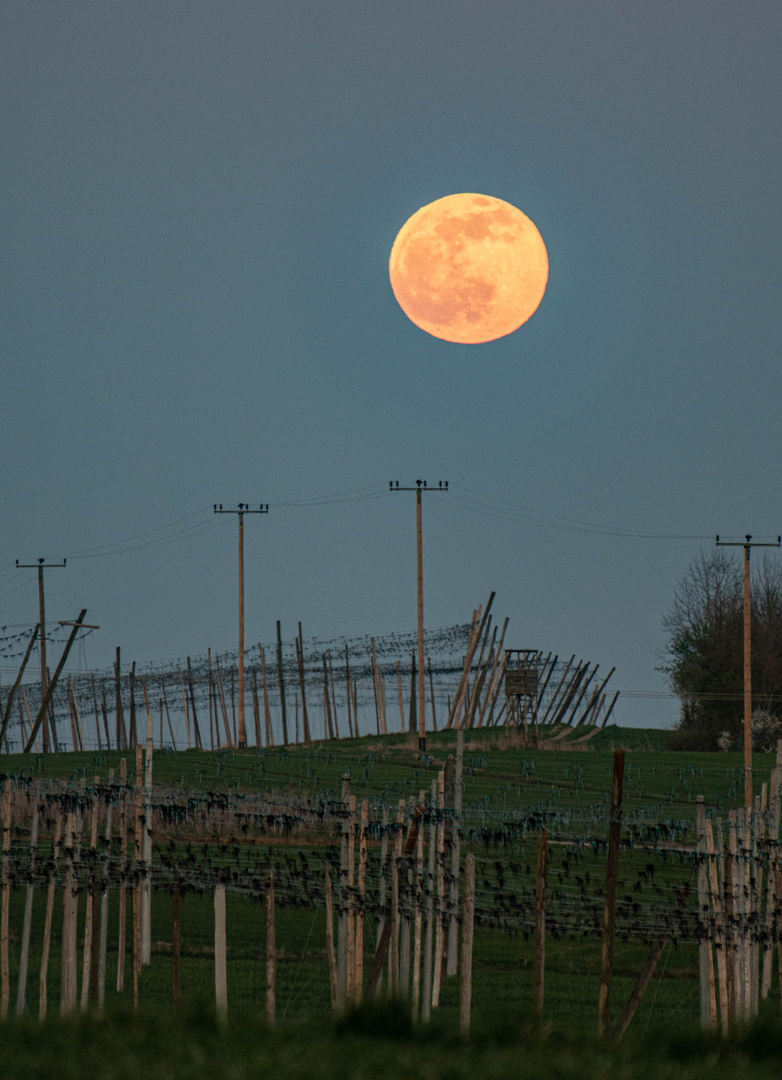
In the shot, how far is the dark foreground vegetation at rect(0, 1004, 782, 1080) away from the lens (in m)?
5.36

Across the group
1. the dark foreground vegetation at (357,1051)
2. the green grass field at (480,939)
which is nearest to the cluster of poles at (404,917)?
the green grass field at (480,939)

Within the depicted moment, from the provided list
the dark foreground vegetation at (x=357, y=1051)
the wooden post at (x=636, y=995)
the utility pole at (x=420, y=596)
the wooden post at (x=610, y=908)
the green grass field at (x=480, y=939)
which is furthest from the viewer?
the utility pole at (x=420, y=596)

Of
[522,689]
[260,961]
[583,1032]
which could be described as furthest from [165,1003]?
[522,689]

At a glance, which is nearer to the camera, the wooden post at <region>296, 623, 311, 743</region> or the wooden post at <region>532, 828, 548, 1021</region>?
the wooden post at <region>532, 828, 548, 1021</region>

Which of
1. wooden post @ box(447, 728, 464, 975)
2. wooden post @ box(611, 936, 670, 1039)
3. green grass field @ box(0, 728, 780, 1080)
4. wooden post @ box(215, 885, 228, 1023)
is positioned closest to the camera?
green grass field @ box(0, 728, 780, 1080)

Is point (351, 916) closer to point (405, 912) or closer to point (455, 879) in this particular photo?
point (405, 912)

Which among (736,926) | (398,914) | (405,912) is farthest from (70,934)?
(736,926)

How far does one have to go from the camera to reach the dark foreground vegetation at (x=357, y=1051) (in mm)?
5363

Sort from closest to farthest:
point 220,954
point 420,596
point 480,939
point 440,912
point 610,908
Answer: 1. point 610,908
2. point 220,954
3. point 440,912
4. point 480,939
5. point 420,596

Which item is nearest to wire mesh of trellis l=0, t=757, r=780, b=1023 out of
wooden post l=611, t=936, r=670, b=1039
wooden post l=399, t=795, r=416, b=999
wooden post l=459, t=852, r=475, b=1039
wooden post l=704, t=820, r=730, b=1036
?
wooden post l=399, t=795, r=416, b=999

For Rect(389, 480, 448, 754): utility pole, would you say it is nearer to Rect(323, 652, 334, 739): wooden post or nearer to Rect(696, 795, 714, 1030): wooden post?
Rect(323, 652, 334, 739): wooden post

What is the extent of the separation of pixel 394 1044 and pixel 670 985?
37.4 ft

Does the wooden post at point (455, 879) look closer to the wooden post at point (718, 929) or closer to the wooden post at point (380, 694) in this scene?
the wooden post at point (718, 929)

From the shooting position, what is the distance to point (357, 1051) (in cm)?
589
